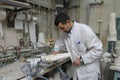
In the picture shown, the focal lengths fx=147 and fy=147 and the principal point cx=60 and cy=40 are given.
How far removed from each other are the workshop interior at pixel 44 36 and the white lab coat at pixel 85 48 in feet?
0.53

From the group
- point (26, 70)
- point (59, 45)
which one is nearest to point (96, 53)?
point (59, 45)

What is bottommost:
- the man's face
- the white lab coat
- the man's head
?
the white lab coat

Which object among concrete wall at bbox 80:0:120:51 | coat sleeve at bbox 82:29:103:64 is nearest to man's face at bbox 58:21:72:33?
coat sleeve at bbox 82:29:103:64

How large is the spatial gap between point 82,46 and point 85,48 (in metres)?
0.05

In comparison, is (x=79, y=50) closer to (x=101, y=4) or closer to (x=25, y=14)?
(x=25, y=14)

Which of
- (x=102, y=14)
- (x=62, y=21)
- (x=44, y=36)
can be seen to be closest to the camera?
(x=62, y=21)

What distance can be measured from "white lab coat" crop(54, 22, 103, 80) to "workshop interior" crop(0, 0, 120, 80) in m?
0.16

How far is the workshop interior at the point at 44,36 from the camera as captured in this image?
1816 millimetres

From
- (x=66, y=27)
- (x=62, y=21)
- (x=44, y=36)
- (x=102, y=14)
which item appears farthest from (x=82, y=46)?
(x=102, y=14)

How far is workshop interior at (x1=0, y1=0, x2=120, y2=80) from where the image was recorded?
182cm

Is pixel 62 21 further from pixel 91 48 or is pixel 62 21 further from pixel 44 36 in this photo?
pixel 44 36

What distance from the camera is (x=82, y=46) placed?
1.98 metres

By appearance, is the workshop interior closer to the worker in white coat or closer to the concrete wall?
the concrete wall

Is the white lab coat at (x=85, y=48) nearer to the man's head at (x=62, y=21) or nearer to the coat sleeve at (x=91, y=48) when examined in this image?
the coat sleeve at (x=91, y=48)
